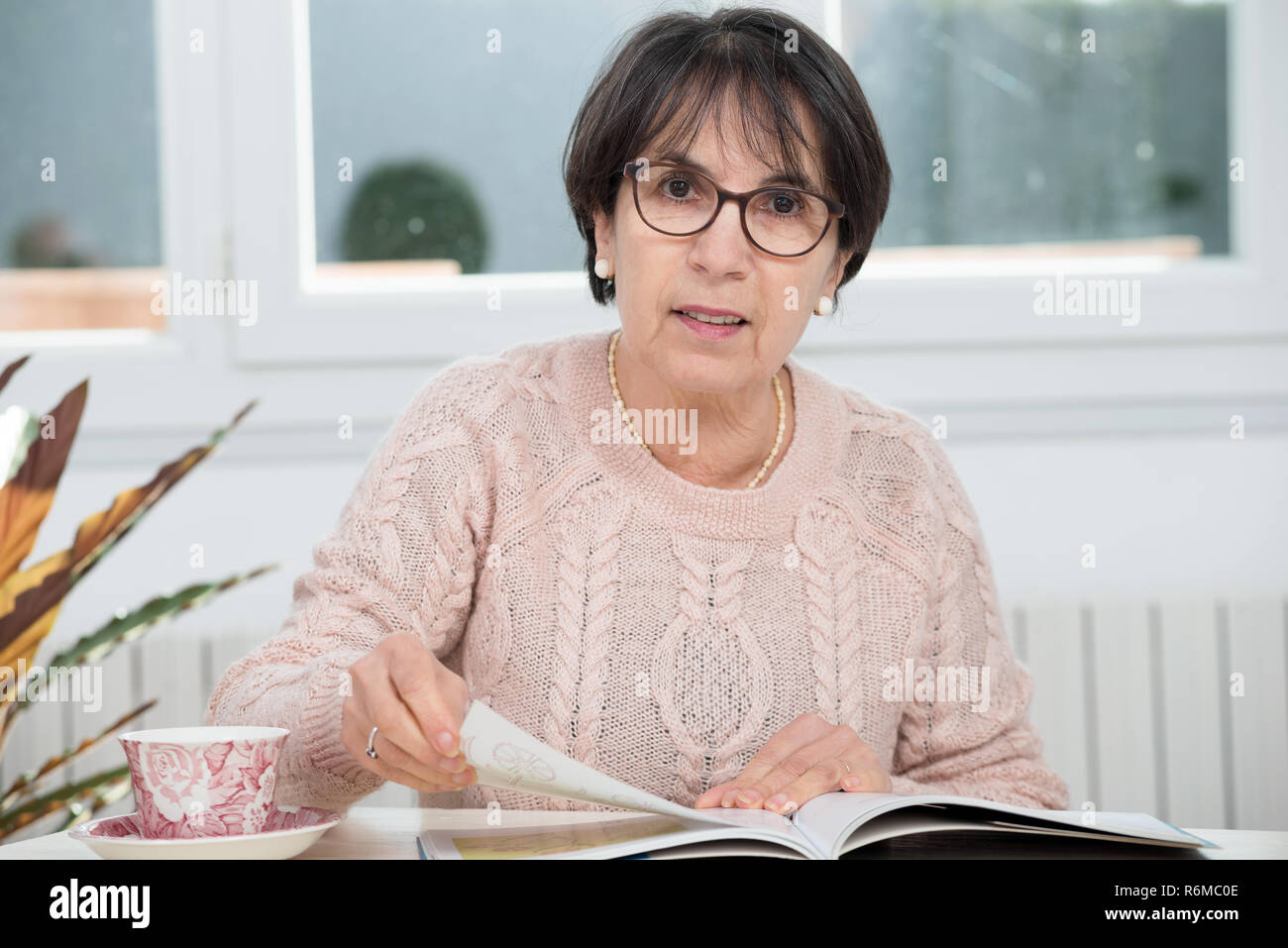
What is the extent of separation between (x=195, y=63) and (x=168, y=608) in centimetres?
116

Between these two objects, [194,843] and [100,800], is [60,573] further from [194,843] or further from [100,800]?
[194,843]

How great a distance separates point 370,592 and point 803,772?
43 cm

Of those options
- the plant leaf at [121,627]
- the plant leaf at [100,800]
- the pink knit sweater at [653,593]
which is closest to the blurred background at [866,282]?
the plant leaf at [100,800]

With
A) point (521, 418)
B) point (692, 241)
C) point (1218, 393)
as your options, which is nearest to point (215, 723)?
point (521, 418)

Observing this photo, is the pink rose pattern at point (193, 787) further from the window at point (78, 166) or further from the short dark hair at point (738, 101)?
the window at point (78, 166)

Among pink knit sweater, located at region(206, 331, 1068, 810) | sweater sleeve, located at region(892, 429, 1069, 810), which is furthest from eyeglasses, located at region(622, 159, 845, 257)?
sweater sleeve, located at region(892, 429, 1069, 810)

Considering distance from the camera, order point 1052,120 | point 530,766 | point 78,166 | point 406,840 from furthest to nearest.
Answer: point 1052,120 < point 78,166 < point 406,840 < point 530,766

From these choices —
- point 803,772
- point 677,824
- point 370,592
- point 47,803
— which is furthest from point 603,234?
point 47,803

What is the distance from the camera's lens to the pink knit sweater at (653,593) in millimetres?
1256

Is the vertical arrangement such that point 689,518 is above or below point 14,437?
below

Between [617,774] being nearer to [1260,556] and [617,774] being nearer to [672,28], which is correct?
[672,28]

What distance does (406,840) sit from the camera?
904 mm

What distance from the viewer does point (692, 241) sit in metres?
A: 1.25

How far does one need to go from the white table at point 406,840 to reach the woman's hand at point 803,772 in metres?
0.12
